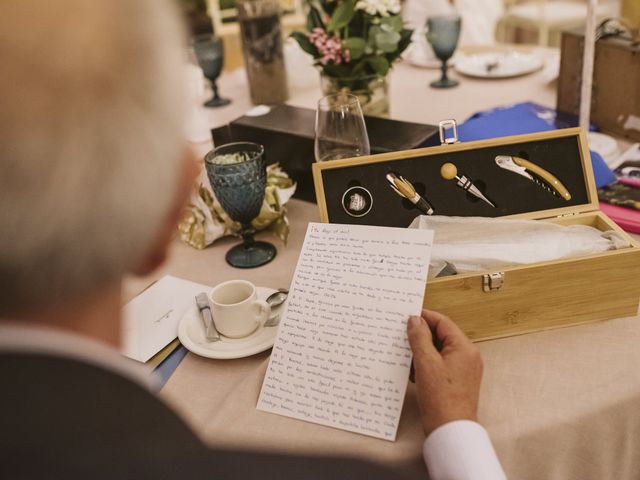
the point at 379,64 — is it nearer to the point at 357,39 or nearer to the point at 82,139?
the point at 357,39

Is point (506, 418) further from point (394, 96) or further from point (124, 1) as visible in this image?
point (394, 96)

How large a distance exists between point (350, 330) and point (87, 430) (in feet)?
1.63

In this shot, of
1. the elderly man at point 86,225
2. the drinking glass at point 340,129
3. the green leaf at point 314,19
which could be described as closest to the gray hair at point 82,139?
the elderly man at point 86,225

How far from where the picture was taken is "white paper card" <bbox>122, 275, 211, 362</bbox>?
990 mm

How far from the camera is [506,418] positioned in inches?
31.6

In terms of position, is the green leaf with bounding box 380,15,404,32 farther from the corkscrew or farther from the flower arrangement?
the corkscrew

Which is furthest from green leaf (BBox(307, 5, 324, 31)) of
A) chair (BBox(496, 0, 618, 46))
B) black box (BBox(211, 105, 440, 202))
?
chair (BBox(496, 0, 618, 46))

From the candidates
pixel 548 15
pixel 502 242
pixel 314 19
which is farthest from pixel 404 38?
pixel 548 15

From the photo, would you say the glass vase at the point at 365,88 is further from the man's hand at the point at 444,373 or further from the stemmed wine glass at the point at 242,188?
the man's hand at the point at 444,373

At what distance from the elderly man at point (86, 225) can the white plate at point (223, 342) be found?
44 cm

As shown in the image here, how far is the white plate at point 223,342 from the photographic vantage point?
3.09 feet

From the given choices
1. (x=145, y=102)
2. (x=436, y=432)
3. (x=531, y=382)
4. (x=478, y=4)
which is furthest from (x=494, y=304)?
(x=478, y=4)

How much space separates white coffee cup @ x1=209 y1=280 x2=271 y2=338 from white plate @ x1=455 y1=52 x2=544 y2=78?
1397 mm

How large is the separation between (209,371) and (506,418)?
16.7 inches
